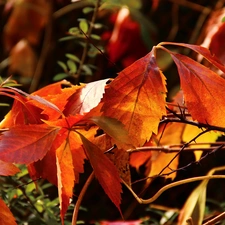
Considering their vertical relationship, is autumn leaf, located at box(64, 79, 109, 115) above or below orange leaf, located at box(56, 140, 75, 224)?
above

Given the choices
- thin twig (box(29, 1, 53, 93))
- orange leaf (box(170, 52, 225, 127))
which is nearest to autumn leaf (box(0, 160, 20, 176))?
orange leaf (box(170, 52, 225, 127))

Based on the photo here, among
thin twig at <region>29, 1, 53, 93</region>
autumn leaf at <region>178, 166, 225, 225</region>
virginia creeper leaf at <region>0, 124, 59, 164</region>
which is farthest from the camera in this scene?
thin twig at <region>29, 1, 53, 93</region>

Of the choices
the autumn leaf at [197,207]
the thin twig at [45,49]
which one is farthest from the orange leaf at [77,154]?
the thin twig at [45,49]

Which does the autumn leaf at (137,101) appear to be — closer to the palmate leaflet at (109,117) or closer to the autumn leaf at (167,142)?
the palmate leaflet at (109,117)

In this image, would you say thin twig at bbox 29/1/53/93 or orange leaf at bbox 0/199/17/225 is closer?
orange leaf at bbox 0/199/17/225

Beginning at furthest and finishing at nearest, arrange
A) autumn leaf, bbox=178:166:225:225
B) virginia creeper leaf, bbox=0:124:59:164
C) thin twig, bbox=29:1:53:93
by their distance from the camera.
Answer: thin twig, bbox=29:1:53:93
autumn leaf, bbox=178:166:225:225
virginia creeper leaf, bbox=0:124:59:164

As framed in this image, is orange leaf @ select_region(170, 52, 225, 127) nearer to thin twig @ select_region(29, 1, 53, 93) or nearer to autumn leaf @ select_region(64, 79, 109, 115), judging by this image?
autumn leaf @ select_region(64, 79, 109, 115)

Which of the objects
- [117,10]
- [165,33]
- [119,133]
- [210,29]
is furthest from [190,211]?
[165,33]
